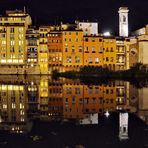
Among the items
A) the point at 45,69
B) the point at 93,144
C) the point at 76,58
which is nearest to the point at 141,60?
the point at 76,58

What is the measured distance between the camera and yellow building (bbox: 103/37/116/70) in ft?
173

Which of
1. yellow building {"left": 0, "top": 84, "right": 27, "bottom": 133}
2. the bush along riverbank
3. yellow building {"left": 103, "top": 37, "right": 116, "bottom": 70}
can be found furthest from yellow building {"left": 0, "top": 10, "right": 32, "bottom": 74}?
yellow building {"left": 0, "top": 84, "right": 27, "bottom": 133}

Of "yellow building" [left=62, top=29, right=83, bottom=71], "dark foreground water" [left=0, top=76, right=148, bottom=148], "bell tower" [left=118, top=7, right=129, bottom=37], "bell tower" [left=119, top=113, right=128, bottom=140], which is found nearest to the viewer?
"dark foreground water" [left=0, top=76, right=148, bottom=148]

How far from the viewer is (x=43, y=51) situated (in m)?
53.9

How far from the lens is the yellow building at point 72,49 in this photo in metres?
51.8

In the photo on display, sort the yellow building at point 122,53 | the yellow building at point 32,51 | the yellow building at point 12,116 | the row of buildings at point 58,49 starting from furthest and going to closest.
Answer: the yellow building at point 32,51 < the yellow building at point 122,53 < the row of buildings at point 58,49 < the yellow building at point 12,116

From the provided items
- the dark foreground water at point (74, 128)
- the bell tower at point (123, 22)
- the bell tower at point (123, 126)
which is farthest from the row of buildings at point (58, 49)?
the bell tower at point (123, 126)

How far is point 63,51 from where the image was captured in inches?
2055

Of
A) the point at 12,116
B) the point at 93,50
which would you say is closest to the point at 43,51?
the point at 93,50

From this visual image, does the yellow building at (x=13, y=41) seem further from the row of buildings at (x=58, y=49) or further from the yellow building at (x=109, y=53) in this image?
the yellow building at (x=109, y=53)

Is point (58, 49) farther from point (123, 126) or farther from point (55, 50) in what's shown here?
point (123, 126)

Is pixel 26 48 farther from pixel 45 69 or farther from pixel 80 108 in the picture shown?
pixel 80 108

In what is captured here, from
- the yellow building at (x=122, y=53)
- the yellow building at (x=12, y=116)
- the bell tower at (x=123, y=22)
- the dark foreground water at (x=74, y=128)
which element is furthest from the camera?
the bell tower at (x=123, y=22)

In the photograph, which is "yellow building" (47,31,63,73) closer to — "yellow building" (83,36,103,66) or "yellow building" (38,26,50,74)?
"yellow building" (38,26,50,74)
